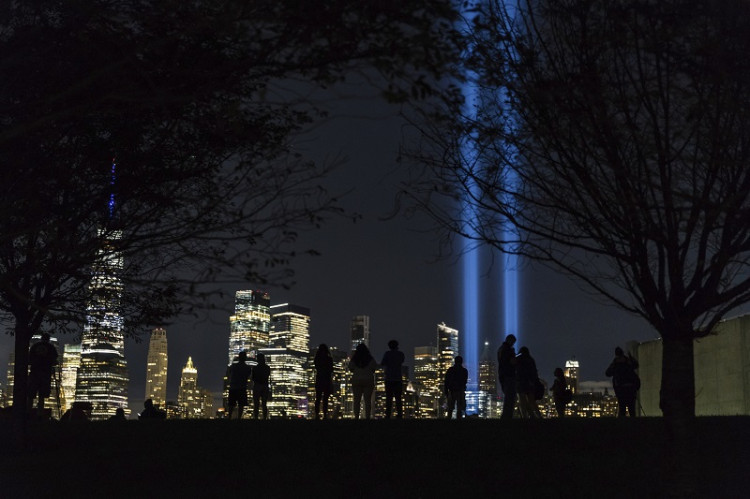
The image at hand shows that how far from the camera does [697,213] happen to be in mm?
8742

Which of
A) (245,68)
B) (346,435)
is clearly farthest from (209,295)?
(346,435)

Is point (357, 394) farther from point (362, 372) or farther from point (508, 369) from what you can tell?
point (508, 369)

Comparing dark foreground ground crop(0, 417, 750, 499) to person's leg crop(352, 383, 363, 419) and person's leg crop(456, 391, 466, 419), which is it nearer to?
person's leg crop(352, 383, 363, 419)

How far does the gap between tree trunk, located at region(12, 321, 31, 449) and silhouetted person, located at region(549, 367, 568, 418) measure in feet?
35.4

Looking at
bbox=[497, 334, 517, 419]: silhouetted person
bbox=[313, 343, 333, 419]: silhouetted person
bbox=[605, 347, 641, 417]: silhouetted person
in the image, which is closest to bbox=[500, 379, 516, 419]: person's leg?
bbox=[497, 334, 517, 419]: silhouetted person

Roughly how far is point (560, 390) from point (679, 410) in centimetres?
→ 1098

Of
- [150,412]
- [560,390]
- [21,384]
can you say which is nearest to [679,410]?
[560,390]

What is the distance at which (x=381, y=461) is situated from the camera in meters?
13.2

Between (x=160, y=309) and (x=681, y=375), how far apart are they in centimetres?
927

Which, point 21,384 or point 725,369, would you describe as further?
point 725,369

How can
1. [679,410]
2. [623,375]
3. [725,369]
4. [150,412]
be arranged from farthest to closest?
[150,412] < [725,369] < [623,375] < [679,410]

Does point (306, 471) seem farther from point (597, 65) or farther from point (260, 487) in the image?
point (597, 65)

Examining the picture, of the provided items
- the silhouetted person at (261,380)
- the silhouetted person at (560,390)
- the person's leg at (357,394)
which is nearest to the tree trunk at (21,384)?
the silhouetted person at (261,380)

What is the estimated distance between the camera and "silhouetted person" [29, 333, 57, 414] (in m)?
19.6
